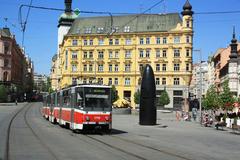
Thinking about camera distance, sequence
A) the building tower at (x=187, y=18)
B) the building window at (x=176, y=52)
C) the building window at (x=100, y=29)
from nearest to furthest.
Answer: the building tower at (x=187, y=18), the building window at (x=176, y=52), the building window at (x=100, y=29)

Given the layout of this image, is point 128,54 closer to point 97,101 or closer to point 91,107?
point 97,101

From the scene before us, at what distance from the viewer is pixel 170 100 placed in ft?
324

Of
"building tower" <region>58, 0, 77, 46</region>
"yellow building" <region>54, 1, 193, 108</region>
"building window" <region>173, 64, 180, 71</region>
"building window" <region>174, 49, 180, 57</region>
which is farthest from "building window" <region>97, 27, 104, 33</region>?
"building window" <region>173, 64, 180, 71</region>

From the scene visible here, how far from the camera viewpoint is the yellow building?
99.8 meters

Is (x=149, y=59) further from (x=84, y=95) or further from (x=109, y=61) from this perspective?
(x=84, y=95)

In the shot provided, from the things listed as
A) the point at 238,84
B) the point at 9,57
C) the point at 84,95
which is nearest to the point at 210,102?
the point at 84,95

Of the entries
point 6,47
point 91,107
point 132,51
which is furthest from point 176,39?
point 91,107

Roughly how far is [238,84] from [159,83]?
1678 centimetres

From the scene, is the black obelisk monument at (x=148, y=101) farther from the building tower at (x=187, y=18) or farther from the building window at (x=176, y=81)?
the building tower at (x=187, y=18)

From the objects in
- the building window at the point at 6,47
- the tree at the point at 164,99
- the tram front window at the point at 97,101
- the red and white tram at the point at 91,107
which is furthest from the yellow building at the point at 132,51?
the tram front window at the point at 97,101

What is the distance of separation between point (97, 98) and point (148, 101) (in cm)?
1197

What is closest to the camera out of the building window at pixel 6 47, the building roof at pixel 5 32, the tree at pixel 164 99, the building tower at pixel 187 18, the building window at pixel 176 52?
the tree at pixel 164 99

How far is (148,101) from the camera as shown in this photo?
39.3 metres

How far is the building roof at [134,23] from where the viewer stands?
103 meters
